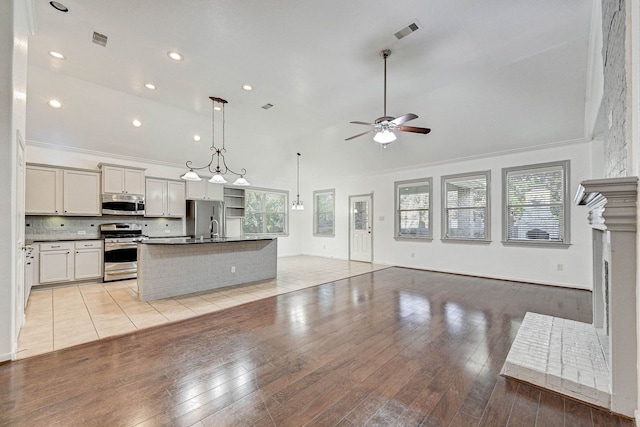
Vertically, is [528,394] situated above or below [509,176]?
below

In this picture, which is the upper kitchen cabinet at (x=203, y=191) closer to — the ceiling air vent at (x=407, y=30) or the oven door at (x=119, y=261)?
the oven door at (x=119, y=261)

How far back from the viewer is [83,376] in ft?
7.42

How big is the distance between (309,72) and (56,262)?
5685 millimetres

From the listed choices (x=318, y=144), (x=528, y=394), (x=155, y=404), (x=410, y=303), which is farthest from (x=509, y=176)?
(x=155, y=404)

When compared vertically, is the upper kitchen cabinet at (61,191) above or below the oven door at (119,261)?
above

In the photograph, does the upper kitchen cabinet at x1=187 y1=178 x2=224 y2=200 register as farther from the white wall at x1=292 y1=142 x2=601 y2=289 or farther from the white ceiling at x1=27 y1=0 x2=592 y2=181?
the white wall at x1=292 y1=142 x2=601 y2=289

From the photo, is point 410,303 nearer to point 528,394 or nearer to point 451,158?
point 528,394

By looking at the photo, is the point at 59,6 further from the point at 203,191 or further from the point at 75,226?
the point at 203,191

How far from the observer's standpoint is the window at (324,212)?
963cm

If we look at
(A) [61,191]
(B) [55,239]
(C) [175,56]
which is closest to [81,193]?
(A) [61,191]

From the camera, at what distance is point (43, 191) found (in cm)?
512

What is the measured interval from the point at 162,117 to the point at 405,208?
20.6ft

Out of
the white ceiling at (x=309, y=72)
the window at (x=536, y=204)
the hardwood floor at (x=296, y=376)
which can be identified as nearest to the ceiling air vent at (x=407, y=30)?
the white ceiling at (x=309, y=72)

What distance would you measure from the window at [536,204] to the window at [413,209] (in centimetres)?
173
